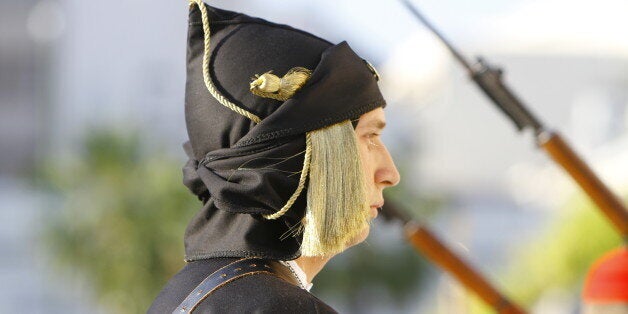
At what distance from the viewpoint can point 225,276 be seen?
2186 millimetres

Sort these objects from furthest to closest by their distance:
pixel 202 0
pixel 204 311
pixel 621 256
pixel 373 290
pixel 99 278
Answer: pixel 373 290, pixel 99 278, pixel 621 256, pixel 202 0, pixel 204 311

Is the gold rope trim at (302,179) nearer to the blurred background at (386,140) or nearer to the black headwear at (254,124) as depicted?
the black headwear at (254,124)

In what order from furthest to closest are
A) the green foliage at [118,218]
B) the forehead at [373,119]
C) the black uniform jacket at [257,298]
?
1. the green foliage at [118,218]
2. the forehead at [373,119]
3. the black uniform jacket at [257,298]

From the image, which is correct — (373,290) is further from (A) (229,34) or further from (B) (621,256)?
(A) (229,34)

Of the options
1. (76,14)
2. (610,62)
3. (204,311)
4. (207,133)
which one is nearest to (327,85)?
(207,133)

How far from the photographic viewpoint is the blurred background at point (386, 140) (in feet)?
68.1

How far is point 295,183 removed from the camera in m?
2.23

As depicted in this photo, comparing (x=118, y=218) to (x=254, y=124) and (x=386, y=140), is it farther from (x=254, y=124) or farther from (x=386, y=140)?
(x=254, y=124)

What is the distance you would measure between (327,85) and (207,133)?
0.77ft

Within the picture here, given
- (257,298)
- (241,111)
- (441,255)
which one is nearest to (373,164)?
(241,111)

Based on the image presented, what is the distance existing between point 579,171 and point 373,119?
2.23 meters

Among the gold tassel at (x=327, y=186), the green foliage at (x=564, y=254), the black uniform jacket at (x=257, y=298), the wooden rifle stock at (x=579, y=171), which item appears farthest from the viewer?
the green foliage at (x=564, y=254)

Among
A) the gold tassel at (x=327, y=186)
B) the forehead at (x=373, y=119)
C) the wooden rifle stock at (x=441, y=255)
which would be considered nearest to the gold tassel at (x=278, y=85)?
the gold tassel at (x=327, y=186)

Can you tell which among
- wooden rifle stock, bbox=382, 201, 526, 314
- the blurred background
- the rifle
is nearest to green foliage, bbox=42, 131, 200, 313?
the blurred background
